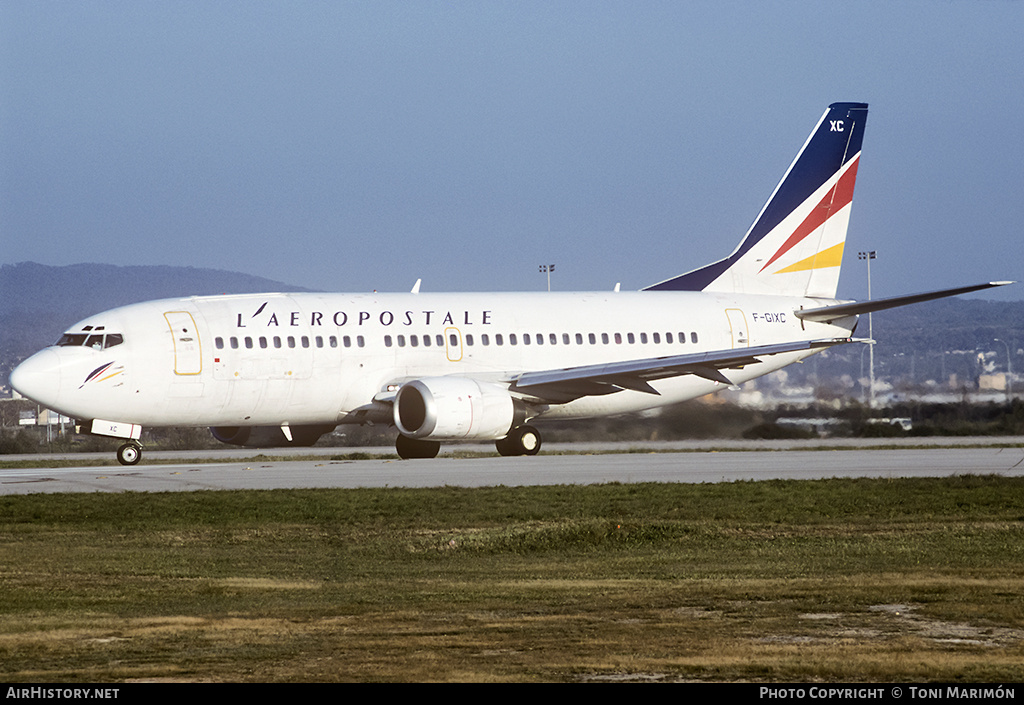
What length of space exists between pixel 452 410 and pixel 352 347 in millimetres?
3146

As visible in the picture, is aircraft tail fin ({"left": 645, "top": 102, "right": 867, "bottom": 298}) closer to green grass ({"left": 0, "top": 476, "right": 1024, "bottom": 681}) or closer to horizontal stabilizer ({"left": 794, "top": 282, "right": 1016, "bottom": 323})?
horizontal stabilizer ({"left": 794, "top": 282, "right": 1016, "bottom": 323})

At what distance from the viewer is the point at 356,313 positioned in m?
33.2

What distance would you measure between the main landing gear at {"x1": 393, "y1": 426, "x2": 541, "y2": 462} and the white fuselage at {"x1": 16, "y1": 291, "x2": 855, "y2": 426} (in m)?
0.68

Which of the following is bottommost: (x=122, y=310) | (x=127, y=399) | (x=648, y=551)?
(x=648, y=551)

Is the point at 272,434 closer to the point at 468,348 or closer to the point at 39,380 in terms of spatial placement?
the point at 468,348

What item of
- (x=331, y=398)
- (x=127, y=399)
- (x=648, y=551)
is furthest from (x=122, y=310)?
(x=648, y=551)

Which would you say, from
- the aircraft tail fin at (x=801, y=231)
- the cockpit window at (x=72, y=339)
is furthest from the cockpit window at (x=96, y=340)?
the aircraft tail fin at (x=801, y=231)

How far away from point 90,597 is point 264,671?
4.67 m

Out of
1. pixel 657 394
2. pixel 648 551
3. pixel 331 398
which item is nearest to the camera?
pixel 648 551

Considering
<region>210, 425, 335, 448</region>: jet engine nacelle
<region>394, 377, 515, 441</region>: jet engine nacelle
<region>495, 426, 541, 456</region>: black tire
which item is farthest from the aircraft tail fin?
<region>210, 425, 335, 448</region>: jet engine nacelle

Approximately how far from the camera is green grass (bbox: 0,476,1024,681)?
9.44m

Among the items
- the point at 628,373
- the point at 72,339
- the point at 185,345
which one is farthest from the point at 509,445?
the point at 72,339
